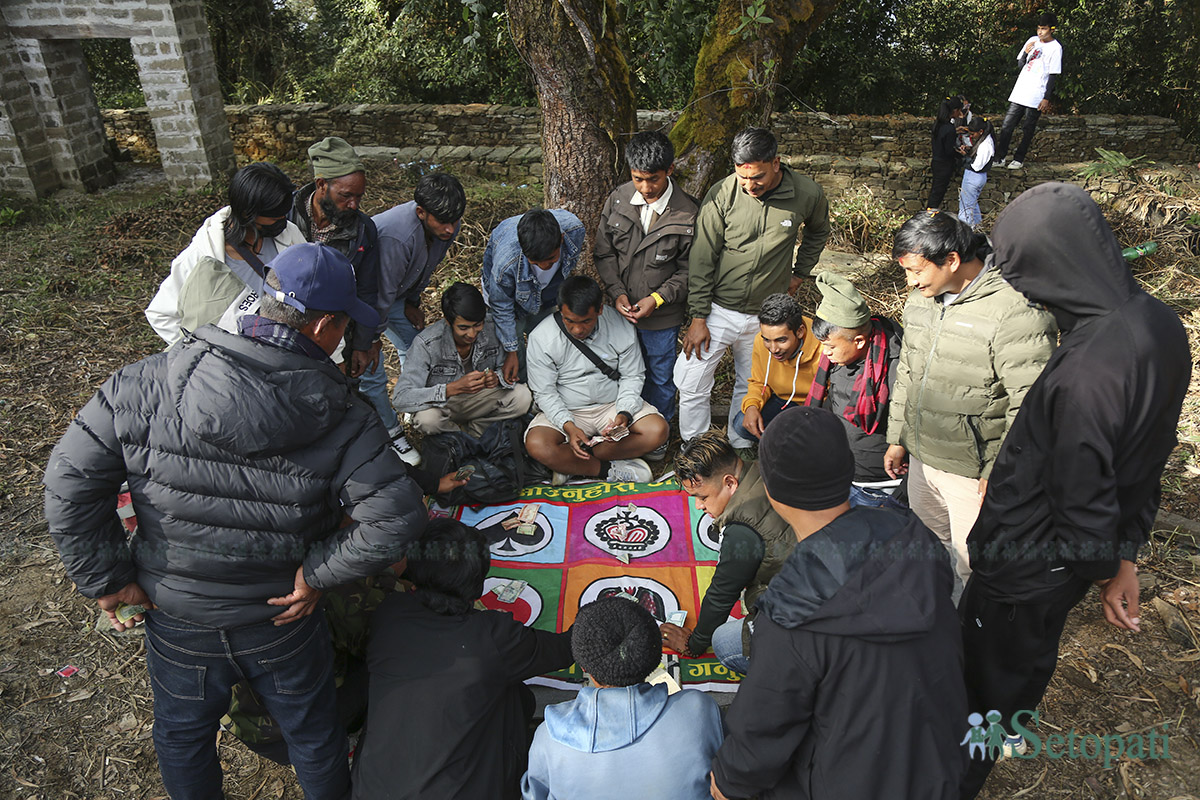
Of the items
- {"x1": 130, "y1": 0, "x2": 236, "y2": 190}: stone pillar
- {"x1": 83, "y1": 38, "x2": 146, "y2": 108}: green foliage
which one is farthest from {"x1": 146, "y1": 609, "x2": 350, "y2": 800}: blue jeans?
{"x1": 83, "y1": 38, "x2": 146, "y2": 108}: green foliage

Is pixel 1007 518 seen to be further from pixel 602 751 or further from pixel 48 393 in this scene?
pixel 48 393

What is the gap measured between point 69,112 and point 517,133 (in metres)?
5.09

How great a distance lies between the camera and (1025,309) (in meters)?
2.67

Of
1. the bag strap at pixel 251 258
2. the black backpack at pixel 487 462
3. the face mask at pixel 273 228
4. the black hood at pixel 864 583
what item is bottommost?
the black backpack at pixel 487 462

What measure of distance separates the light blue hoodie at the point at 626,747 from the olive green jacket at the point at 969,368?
1.56 m

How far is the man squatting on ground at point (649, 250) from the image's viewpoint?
426 centimetres

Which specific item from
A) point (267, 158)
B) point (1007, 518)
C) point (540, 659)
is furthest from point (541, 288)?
point (267, 158)

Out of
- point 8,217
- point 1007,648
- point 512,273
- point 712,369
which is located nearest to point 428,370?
point 512,273

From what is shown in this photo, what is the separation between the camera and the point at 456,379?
4289 millimetres

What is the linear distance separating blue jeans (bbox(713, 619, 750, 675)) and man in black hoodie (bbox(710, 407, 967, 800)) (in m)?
1.08

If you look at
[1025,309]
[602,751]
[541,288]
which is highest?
[1025,309]

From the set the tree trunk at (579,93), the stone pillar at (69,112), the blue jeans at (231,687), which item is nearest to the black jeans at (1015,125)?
the tree trunk at (579,93)

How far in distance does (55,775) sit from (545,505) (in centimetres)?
232

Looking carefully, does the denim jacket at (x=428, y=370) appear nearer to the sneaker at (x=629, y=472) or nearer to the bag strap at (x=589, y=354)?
the bag strap at (x=589, y=354)
